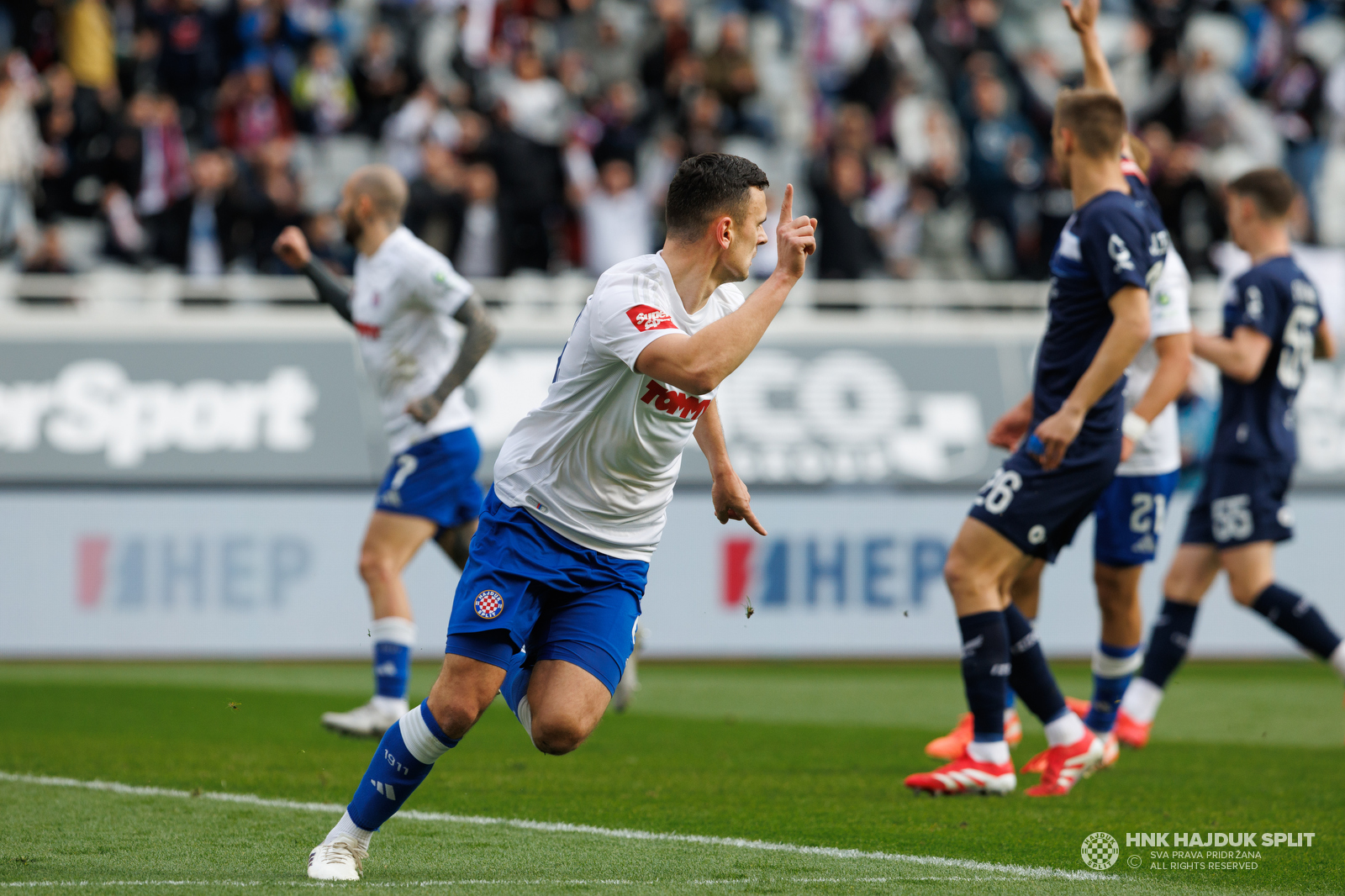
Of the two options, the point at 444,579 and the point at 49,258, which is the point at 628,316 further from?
the point at 49,258

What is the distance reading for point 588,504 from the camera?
4832 millimetres

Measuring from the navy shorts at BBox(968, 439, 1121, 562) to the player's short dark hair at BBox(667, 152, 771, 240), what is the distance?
6.40ft

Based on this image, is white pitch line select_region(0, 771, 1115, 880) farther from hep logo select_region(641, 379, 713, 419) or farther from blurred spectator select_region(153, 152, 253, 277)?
blurred spectator select_region(153, 152, 253, 277)

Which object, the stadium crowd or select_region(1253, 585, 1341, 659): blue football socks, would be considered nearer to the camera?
select_region(1253, 585, 1341, 659): blue football socks

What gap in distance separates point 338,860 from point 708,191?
2182mm

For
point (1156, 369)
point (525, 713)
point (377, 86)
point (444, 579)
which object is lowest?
point (444, 579)

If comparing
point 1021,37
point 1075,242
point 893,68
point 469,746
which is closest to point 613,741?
point 469,746

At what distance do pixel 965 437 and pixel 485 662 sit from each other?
9.11m

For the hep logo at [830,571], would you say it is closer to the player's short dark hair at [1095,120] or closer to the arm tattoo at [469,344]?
the arm tattoo at [469,344]

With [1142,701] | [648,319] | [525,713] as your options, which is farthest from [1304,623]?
[648,319]

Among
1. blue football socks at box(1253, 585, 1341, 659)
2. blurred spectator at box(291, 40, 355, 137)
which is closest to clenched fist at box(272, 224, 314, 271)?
blue football socks at box(1253, 585, 1341, 659)

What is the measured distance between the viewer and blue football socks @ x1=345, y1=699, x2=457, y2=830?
456 cm

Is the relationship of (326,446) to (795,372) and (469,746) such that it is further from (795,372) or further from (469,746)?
(469,746)

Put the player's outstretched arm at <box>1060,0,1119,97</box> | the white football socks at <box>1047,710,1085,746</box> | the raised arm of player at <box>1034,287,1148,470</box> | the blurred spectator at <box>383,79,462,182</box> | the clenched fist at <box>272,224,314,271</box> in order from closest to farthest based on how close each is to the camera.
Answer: the raised arm of player at <box>1034,287,1148,470</box> → the white football socks at <box>1047,710,1085,746</box> → the player's outstretched arm at <box>1060,0,1119,97</box> → the clenched fist at <box>272,224,314,271</box> → the blurred spectator at <box>383,79,462,182</box>
